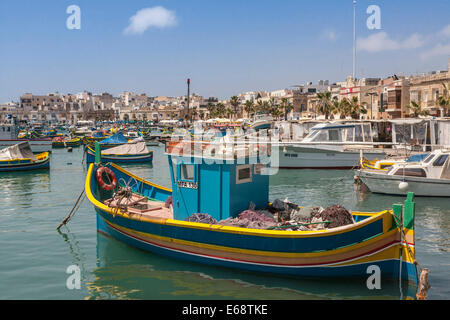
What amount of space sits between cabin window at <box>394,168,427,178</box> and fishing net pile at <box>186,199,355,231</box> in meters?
12.4

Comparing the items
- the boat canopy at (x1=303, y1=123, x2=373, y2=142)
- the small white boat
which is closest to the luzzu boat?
the small white boat

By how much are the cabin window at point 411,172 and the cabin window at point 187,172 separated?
47.2 feet

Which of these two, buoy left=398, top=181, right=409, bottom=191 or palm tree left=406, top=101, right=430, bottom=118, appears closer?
buoy left=398, top=181, right=409, bottom=191

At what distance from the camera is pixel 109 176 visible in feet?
56.8

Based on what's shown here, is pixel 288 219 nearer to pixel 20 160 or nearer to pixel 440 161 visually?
pixel 440 161

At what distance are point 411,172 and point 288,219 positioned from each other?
13074 mm

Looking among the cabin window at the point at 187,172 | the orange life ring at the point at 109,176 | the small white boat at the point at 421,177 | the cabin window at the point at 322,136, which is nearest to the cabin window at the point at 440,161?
the small white boat at the point at 421,177

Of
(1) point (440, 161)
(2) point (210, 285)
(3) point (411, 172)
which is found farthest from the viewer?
(3) point (411, 172)

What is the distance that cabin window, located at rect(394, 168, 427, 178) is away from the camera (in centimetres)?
2322

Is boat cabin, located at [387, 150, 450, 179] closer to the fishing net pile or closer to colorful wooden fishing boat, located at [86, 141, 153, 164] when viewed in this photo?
the fishing net pile

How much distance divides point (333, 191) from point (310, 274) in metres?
16.3

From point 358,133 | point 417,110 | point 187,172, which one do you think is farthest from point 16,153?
point 417,110

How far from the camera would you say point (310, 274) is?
11266mm
